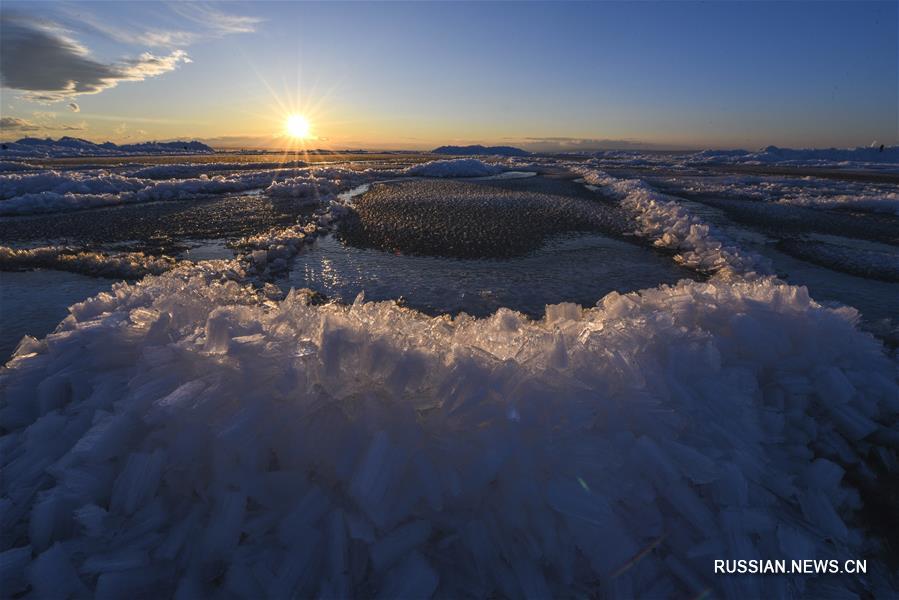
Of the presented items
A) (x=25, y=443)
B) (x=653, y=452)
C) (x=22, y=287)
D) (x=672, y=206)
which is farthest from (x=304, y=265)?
(x=672, y=206)

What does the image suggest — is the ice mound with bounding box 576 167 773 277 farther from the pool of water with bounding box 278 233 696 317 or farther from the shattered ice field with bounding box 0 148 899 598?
the shattered ice field with bounding box 0 148 899 598

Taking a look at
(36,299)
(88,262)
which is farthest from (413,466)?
(88,262)

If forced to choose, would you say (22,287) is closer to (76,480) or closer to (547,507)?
(76,480)

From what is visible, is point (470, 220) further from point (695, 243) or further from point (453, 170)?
point (453, 170)

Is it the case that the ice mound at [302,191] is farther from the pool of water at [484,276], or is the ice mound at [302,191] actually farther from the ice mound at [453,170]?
the ice mound at [453,170]

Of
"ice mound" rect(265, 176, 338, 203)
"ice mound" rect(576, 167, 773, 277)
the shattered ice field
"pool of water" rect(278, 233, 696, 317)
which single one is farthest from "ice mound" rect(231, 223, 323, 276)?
"ice mound" rect(576, 167, 773, 277)

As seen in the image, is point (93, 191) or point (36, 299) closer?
point (36, 299)

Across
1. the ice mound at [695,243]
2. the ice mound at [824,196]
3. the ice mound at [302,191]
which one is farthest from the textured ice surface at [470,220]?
the ice mound at [824,196]
